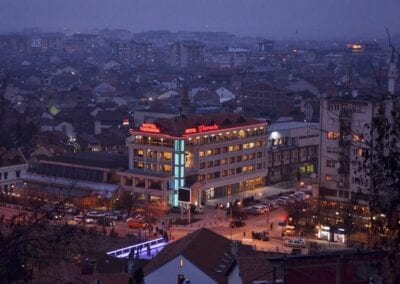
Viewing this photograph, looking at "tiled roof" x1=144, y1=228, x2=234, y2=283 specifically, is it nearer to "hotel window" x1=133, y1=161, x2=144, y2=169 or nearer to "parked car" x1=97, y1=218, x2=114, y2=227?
"parked car" x1=97, y1=218, x2=114, y2=227

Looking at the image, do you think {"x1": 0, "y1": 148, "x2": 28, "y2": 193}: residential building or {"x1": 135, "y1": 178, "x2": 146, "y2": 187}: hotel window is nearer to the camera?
{"x1": 135, "y1": 178, "x2": 146, "y2": 187}: hotel window

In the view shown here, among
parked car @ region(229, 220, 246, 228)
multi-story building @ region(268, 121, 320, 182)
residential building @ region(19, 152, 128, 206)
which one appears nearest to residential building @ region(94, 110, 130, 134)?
multi-story building @ region(268, 121, 320, 182)

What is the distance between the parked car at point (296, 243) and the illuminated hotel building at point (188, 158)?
1882 millimetres

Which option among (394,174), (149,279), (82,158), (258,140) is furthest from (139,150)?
(394,174)

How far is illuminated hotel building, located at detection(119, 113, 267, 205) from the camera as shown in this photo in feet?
26.8

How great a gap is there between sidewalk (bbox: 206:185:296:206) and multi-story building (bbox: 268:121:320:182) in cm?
43

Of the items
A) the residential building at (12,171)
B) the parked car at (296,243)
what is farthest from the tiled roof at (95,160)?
the parked car at (296,243)

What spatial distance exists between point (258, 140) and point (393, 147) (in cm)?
787

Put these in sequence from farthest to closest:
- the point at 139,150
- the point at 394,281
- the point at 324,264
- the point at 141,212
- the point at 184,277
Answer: the point at 139,150, the point at 141,212, the point at 184,277, the point at 324,264, the point at 394,281

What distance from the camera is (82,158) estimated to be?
29.2 ft

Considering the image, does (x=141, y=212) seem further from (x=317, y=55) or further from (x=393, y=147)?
(x=317, y=55)

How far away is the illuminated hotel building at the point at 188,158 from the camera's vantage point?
26.8 ft

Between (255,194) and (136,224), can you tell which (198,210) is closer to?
(136,224)

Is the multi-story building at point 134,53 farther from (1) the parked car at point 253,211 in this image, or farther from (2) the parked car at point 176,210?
(1) the parked car at point 253,211
